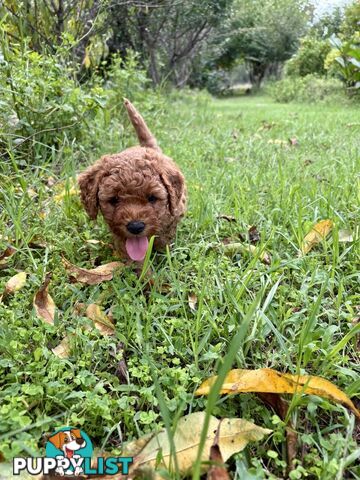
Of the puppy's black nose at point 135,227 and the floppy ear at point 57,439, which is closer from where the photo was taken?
the floppy ear at point 57,439

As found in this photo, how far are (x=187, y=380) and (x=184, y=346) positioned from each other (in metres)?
0.20

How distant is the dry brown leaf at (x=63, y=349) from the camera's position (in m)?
1.51

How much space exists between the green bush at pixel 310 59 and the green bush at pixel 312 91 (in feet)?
11.3

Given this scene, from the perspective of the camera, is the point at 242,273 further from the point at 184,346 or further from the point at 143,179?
the point at 143,179

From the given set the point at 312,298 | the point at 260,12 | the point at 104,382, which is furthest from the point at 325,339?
the point at 260,12

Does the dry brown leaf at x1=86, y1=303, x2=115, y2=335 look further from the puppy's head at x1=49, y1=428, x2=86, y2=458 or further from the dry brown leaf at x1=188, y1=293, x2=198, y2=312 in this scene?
the puppy's head at x1=49, y1=428, x2=86, y2=458

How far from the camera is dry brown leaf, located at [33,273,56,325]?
172 cm

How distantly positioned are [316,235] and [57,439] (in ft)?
5.51

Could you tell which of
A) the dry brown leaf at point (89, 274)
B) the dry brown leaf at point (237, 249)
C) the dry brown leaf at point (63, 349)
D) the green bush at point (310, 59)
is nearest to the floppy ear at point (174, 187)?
the dry brown leaf at point (237, 249)

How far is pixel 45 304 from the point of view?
1.80m

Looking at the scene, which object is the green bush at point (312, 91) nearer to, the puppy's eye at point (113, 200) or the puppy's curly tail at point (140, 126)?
the puppy's curly tail at point (140, 126)

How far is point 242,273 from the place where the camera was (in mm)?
1940

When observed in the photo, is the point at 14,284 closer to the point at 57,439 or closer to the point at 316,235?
the point at 57,439

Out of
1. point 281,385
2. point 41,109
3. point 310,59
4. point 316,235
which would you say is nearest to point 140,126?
point 41,109
